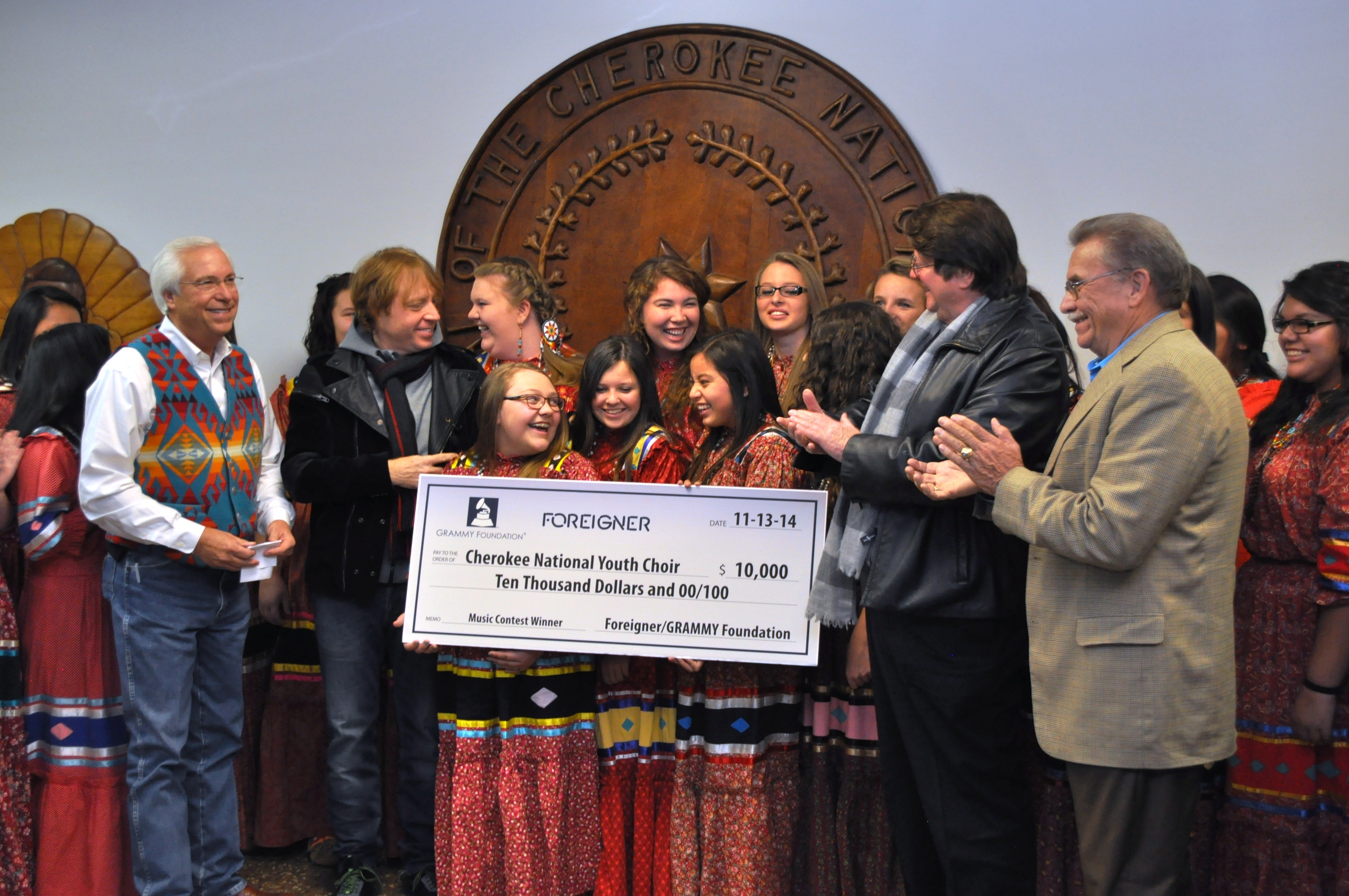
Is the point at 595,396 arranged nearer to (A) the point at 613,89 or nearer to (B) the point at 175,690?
(B) the point at 175,690

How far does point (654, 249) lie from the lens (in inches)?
167

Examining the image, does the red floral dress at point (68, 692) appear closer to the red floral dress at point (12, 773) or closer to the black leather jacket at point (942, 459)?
the red floral dress at point (12, 773)

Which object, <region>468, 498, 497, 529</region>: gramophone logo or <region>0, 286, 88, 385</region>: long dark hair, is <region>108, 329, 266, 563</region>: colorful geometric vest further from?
<region>0, 286, 88, 385</region>: long dark hair

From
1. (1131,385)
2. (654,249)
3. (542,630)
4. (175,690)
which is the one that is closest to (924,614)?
(1131,385)

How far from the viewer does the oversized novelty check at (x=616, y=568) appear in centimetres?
278

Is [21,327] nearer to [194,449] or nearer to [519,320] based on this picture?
[194,449]

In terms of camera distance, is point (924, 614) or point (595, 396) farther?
point (595, 396)

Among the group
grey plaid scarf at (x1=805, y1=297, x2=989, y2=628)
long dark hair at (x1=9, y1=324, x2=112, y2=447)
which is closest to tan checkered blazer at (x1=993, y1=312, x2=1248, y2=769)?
grey plaid scarf at (x1=805, y1=297, x2=989, y2=628)

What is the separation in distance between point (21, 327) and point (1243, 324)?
3.84m

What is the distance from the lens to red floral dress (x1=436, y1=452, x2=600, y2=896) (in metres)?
2.92

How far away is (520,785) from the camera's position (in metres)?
2.93

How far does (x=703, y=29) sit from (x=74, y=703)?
3.04m

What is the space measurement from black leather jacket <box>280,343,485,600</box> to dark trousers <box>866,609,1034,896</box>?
1.49 meters

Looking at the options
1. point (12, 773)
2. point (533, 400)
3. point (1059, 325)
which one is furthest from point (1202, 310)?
point (12, 773)
